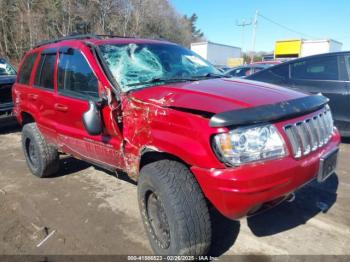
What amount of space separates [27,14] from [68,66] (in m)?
26.0

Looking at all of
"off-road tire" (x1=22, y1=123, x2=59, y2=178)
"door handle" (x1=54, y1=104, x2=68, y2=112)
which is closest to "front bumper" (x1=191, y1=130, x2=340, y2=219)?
"door handle" (x1=54, y1=104, x2=68, y2=112)

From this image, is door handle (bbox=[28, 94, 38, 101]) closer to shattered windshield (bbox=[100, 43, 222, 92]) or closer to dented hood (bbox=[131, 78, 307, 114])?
shattered windshield (bbox=[100, 43, 222, 92])

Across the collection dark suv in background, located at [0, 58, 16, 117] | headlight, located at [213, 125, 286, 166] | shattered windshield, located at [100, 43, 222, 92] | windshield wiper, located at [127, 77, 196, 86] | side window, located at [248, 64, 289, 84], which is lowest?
dark suv in background, located at [0, 58, 16, 117]

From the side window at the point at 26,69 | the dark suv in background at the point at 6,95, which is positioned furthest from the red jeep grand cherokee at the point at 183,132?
the dark suv in background at the point at 6,95

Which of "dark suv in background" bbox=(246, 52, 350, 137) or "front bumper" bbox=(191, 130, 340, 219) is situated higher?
"dark suv in background" bbox=(246, 52, 350, 137)

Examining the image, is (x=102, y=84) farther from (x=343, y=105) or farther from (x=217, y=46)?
(x=217, y=46)

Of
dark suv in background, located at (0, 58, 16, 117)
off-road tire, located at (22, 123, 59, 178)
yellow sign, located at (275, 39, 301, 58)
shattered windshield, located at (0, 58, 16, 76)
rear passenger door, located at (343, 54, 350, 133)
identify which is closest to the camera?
off-road tire, located at (22, 123, 59, 178)

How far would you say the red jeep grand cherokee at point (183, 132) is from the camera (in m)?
2.14

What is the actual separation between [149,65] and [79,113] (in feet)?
2.83

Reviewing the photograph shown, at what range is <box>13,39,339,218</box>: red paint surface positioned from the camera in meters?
2.12

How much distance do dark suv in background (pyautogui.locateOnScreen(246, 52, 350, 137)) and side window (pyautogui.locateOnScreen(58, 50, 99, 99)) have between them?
3696 millimetres

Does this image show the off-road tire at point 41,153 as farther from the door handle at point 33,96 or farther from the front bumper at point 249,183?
the front bumper at point 249,183

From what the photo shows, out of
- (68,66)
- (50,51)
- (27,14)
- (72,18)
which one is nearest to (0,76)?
(50,51)

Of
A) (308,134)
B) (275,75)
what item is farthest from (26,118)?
(275,75)
